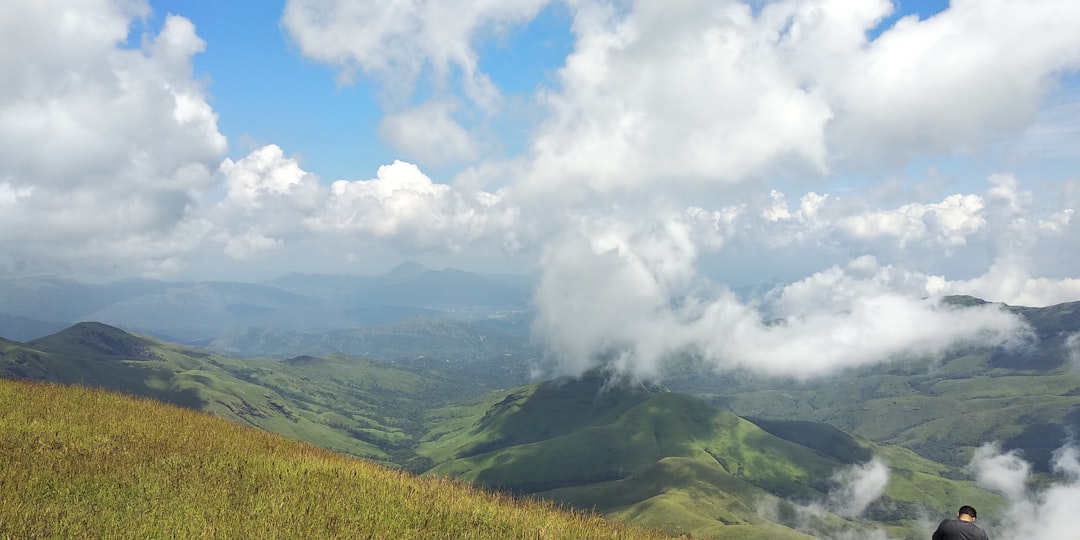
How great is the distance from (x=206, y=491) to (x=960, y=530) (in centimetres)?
1545

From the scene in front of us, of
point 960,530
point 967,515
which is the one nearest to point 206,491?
point 960,530

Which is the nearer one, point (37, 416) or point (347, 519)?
point (347, 519)

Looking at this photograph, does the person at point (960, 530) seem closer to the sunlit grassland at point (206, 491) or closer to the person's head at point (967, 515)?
the person's head at point (967, 515)

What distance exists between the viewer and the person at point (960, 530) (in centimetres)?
1140

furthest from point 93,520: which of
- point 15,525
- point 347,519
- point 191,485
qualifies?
point 347,519

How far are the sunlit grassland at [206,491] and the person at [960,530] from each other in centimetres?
593

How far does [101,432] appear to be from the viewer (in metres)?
15.1

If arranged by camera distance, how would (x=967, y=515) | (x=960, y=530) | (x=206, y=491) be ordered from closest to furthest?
(x=206, y=491), (x=960, y=530), (x=967, y=515)

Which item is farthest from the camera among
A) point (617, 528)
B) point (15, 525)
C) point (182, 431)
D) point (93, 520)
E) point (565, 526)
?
point (182, 431)

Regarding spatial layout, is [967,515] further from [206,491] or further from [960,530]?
[206,491]

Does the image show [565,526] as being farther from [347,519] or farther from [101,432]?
[101,432]

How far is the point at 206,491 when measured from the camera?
11219 mm

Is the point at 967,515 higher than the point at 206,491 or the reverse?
higher

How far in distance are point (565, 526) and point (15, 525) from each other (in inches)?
373
